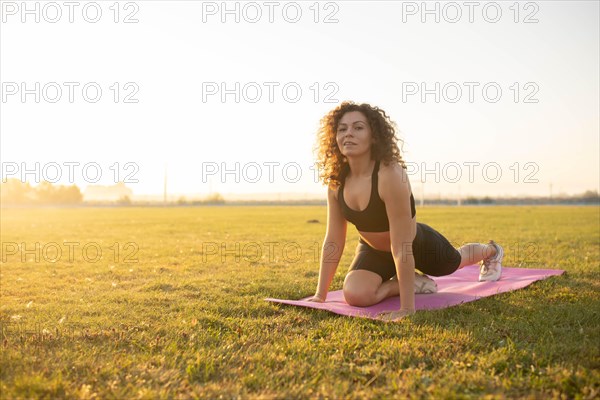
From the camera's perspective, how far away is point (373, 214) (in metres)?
5.12

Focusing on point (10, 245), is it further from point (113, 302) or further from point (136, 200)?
point (136, 200)

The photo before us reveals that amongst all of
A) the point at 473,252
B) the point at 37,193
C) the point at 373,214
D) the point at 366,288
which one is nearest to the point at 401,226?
the point at 373,214

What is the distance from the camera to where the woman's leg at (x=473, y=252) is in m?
6.19

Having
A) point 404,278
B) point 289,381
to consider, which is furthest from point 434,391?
point 404,278

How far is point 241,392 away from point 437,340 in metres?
1.62

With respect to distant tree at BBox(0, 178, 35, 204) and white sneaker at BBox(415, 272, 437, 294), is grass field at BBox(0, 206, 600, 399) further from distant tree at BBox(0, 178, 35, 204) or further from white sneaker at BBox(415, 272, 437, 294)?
distant tree at BBox(0, 178, 35, 204)

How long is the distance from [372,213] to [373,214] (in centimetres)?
2

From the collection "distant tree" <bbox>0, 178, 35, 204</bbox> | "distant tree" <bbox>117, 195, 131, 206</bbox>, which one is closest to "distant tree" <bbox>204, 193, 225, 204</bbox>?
"distant tree" <bbox>117, 195, 131, 206</bbox>

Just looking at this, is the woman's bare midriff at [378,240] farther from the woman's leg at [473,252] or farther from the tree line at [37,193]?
the tree line at [37,193]

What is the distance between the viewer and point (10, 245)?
44.0ft

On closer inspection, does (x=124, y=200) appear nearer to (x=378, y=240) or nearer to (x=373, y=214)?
(x=378, y=240)

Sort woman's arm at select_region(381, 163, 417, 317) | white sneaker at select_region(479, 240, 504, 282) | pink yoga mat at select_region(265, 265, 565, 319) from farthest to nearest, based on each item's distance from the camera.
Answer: white sneaker at select_region(479, 240, 504, 282)
pink yoga mat at select_region(265, 265, 565, 319)
woman's arm at select_region(381, 163, 417, 317)

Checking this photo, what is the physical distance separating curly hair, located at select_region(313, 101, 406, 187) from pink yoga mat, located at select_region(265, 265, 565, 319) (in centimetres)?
127

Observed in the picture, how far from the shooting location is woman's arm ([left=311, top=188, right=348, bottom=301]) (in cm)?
550
